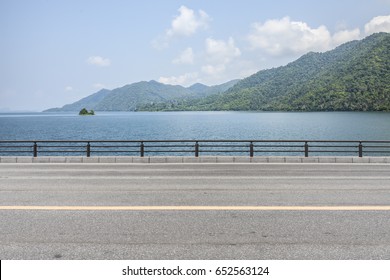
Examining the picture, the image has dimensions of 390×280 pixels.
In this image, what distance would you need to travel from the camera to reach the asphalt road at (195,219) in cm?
549

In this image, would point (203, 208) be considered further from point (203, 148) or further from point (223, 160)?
point (203, 148)

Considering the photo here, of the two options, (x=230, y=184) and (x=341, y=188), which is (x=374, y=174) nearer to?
(x=341, y=188)

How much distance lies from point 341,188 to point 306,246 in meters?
5.85

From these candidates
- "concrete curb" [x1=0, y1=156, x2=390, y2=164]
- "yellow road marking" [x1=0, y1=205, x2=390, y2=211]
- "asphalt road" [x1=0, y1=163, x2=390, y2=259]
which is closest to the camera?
"asphalt road" [x1=0, y1=163, x2=390, y2=259]

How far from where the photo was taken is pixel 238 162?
63.5 feet

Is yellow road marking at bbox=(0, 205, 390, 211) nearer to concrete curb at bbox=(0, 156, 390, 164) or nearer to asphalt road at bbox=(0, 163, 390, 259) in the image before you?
asphalt road at bbox=(0, 163, 390, 259)

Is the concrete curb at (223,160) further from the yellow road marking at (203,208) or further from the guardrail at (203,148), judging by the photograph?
the yellow road marking at (203,208)

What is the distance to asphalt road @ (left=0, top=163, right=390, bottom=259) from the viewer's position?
5.49 m

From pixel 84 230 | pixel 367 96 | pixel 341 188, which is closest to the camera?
pixel 84 230

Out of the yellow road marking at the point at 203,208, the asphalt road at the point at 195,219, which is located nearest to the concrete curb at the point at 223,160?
the asphalt road at the point at 195,219

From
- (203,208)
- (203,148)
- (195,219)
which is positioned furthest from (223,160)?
(203,148)

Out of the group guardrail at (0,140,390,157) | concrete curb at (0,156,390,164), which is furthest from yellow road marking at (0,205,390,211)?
concrete curb at (0,156,390,164)

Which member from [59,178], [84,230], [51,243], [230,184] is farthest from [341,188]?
[59,178]

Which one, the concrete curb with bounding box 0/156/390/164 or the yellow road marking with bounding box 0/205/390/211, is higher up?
the concrete curb with bounding box 0/156/390/164
